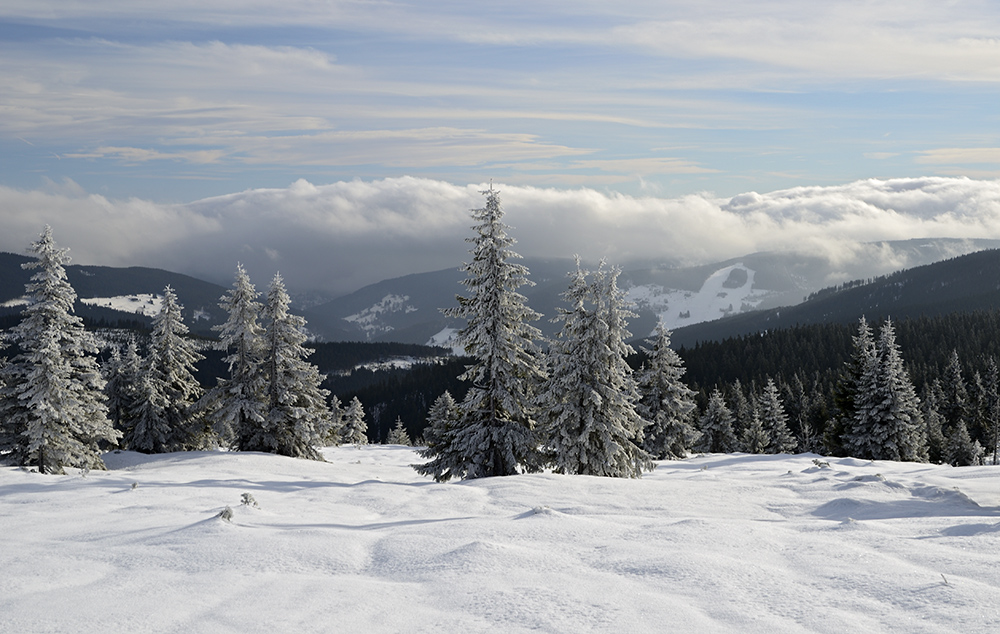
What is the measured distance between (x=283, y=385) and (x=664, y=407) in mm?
25636

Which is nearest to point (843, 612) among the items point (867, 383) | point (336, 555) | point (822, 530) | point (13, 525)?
point (822, 530)

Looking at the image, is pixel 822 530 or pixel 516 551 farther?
pixel 822 530

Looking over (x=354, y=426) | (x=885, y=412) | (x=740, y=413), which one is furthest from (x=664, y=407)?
(x=354, y=426)

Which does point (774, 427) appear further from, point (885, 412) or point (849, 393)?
point (885, 412)

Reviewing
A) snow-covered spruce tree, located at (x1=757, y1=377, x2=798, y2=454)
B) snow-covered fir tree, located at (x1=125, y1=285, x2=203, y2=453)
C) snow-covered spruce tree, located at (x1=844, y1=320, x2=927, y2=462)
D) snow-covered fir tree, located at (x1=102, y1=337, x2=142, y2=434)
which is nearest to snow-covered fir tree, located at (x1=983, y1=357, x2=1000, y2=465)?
snow-covered spruce tree, located at (x1=757, y1=377, x2=798, y2=454)

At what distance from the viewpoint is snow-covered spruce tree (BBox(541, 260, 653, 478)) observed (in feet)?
83.7

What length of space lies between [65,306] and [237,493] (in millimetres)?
20218

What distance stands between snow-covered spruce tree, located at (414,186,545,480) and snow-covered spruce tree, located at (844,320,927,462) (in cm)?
3135

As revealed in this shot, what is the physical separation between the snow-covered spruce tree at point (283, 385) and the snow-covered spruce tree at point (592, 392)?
15.0 metres

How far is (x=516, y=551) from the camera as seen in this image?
7504 mm

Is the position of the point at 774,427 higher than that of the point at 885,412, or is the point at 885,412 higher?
the point at 885,412

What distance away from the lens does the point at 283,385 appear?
113 ft

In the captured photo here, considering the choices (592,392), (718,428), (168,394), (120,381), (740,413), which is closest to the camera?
(592,392)

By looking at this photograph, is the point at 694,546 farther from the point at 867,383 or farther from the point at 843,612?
the point at 867,383
